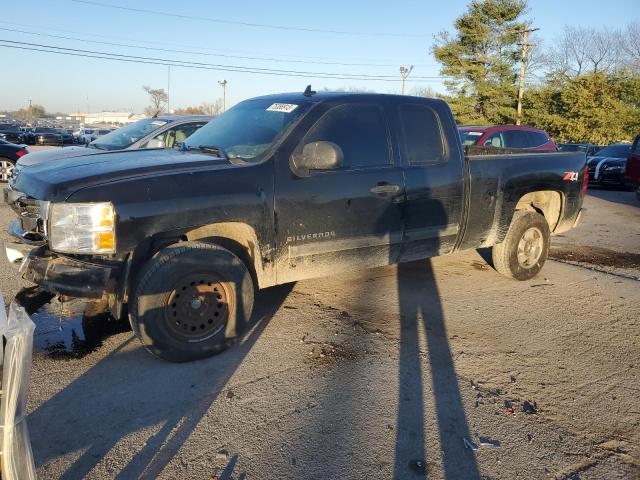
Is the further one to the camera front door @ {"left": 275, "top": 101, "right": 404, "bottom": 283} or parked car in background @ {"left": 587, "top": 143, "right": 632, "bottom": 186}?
parked car in background @ {"left": 587, "top": 143, "right": 632, "bottom": 186}

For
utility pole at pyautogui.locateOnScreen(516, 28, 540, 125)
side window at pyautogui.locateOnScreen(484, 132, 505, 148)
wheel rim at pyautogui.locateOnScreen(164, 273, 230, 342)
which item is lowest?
wheel rim at pyautogui.locateOnScreen(164, 273, 230, 342)

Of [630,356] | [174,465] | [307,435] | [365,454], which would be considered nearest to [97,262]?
[174,465]

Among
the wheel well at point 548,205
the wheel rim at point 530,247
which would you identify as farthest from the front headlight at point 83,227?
the wheel well at point 548,205

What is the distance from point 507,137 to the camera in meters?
13.2

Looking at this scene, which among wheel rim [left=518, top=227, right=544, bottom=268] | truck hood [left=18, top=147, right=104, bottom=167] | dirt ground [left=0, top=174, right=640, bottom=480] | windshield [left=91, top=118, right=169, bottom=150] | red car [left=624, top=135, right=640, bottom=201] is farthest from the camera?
red car [left=624, top=135, right=640, bottom=201]

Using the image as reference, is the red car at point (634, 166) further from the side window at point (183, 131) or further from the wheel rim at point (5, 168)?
the wheel rim at point (5, 168)

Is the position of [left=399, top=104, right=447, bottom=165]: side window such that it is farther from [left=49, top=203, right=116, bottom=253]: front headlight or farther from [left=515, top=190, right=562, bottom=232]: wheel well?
[left=49, top=203, right=116, bottom=253]: front headlight

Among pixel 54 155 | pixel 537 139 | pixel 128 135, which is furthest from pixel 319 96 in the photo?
pixel 537 139

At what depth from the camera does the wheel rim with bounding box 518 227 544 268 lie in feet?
19.7

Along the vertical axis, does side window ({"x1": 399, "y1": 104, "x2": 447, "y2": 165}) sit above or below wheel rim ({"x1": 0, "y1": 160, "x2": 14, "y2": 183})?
above

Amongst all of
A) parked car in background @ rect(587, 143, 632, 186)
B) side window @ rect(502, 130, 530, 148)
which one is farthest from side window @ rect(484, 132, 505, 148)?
parked car in background @ rect(587, 143, 632, 186)

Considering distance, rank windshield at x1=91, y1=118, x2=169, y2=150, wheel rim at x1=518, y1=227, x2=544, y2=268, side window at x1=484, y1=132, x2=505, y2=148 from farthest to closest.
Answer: side window at x1=484, y1=132, x2=505, y2=148
windshield at x1=91, y1=118, x2=169, y2=150
wheel rim at x1=518, y1=227, x2=544, y2=268

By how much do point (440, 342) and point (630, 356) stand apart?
1.46m

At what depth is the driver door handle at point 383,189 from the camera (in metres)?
4.47
